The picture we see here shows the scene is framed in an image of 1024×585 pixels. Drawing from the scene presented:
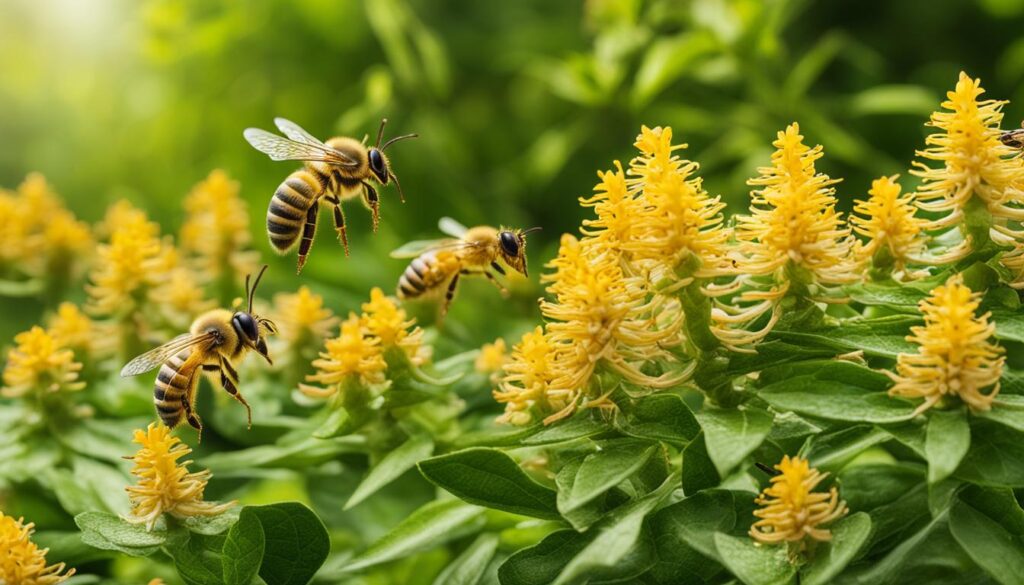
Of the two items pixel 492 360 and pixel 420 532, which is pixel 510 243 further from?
pixel 420 532

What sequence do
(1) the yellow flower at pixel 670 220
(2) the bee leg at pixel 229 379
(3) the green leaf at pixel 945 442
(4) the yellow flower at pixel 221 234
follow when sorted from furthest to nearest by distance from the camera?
(4) the yellow flower at pixel 221 234 → (2) the bee leg at pixel 229 379 → (1) the yellow flower at pixel 670 220 → (3) the green leaf at pixel 945 442

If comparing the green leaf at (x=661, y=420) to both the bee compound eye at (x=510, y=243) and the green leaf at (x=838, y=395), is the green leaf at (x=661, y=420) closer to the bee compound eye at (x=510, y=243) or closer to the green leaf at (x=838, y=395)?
the green leaf at (x=838, y=395)

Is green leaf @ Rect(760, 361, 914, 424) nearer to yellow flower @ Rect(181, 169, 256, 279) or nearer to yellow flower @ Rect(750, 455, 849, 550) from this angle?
yellow flower @ Rect(750, 455, 849, 550)

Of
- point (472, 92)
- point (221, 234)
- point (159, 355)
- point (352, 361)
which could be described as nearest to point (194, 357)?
point (159, 355)

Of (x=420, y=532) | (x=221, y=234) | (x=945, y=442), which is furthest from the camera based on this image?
(x=221, y=234)

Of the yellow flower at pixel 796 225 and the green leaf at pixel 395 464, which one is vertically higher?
the yellow flower at pixel 796 225

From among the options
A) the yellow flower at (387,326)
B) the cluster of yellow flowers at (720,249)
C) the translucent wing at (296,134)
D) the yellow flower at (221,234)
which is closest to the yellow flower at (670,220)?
the cluster of yellow flowers at (720,249)

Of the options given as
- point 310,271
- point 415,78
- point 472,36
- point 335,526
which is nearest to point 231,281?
point 310,271
